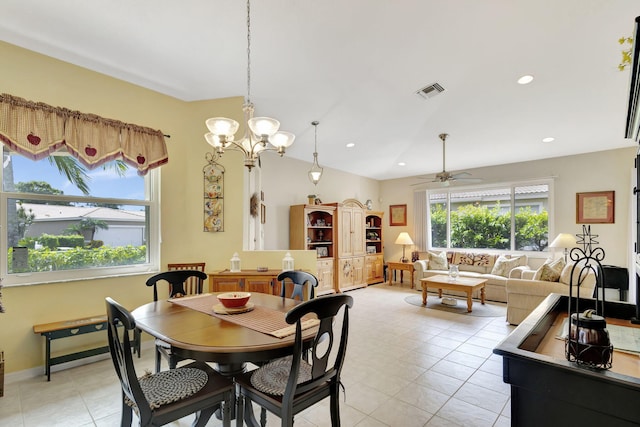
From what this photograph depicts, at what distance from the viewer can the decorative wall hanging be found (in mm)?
3855

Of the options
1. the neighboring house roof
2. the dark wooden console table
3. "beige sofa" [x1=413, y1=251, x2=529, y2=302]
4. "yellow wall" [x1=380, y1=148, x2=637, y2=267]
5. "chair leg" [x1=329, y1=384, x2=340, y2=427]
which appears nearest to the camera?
the dark wooden console table

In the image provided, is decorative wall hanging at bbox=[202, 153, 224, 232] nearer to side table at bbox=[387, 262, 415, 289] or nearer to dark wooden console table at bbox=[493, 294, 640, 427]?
dark wooden console table at bbox=[493, 294, 640, 427]

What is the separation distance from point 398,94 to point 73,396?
484 cm

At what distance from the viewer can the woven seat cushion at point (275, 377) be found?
1654 millimetres

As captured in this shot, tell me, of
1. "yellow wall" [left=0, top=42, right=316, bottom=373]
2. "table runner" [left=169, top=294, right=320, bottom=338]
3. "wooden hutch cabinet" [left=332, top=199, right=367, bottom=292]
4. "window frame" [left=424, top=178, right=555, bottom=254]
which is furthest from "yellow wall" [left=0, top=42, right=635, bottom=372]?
"table runner" [left=169, top=294, right=320, bottom=338]

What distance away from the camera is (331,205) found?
6520 millimetres

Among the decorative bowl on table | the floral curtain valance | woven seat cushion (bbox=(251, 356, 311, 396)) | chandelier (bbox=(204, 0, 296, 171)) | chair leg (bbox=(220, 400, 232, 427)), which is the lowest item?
chair leg (bbox=(220, 400, 232, 427))

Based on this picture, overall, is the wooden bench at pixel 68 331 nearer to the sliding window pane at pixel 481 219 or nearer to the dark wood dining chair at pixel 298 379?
the dark wood dining chair at pixel 298 379

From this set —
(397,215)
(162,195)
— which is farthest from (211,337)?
(397,215)

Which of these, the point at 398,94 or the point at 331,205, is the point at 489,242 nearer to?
the point at 331,205

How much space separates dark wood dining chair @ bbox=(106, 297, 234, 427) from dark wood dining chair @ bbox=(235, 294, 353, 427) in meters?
0.13

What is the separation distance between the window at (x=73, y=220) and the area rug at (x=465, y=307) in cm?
448

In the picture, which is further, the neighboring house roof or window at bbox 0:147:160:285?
the neighboring house roof

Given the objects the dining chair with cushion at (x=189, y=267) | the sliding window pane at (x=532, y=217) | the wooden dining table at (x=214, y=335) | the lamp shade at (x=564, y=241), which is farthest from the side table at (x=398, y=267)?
the wooden dining table at (x=214, y=335)
